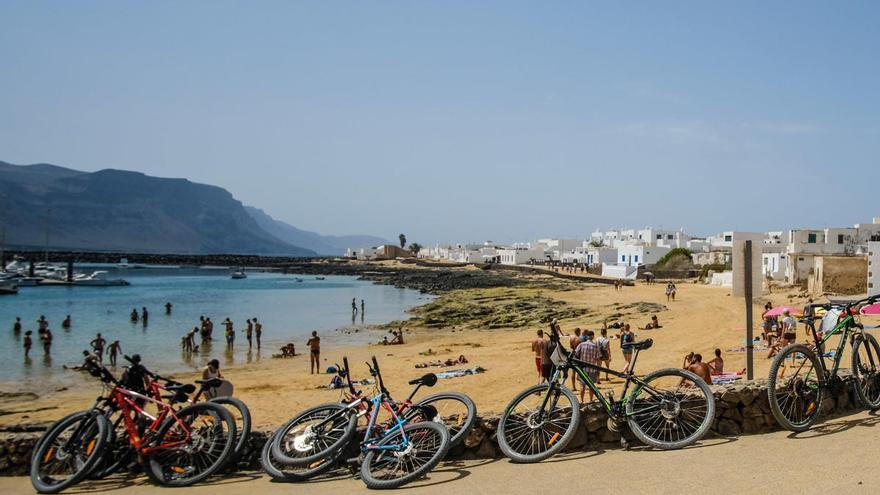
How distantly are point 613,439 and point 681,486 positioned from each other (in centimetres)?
125

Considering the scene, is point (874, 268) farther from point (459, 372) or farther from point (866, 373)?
point (866, 373)

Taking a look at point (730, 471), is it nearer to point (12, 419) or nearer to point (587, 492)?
point (587, 492)

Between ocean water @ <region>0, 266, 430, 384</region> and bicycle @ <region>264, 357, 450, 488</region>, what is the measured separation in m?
18.8

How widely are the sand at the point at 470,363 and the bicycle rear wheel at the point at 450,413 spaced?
2658mm

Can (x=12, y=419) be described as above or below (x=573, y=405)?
below

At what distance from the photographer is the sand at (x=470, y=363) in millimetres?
15539

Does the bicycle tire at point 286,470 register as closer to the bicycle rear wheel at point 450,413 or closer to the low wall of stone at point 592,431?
the low wall of stone at point 592,431

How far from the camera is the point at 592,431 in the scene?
20.7ft

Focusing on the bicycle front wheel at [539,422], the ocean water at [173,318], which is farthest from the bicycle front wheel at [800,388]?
the ocean water at [173,318]

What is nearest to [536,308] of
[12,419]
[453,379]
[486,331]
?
→ [486,331]

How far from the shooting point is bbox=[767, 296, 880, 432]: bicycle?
20.7 ft

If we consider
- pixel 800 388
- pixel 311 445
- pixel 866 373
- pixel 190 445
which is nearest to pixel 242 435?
pixel 190 445

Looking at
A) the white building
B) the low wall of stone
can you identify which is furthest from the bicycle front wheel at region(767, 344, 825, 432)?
the white building

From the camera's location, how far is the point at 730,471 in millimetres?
5332
